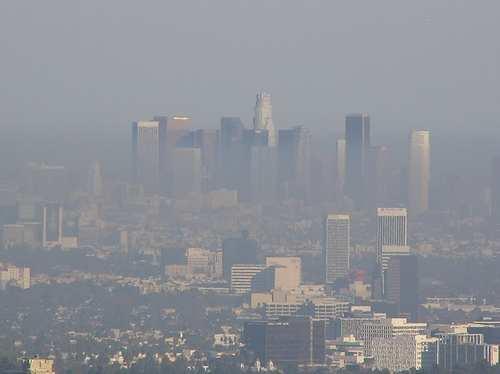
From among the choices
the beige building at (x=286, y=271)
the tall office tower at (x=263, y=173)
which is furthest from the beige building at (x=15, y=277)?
the tall office tower at (x=263, y=173)

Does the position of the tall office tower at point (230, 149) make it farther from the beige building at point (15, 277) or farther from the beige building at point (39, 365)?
the beige building at point (39, 365)

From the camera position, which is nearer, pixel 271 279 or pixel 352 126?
pixel 271 279

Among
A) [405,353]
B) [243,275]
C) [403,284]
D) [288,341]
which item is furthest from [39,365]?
[243,275]

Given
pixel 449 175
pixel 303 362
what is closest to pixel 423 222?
pixel 449 175

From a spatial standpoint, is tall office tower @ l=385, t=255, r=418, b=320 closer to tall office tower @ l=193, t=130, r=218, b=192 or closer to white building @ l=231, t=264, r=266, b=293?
white building @ l=231, t=264, r=266, b=293

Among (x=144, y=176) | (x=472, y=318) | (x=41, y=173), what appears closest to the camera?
(x=472, y=318)

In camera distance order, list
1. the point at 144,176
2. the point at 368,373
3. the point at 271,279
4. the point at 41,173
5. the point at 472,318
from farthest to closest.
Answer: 1. the point at 144,176
2. the point at 41,173
3. the point at 271,279
4. the point at 472,318
5. the point at 368,373

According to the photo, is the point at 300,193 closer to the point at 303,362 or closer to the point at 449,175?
the point at 449,175
